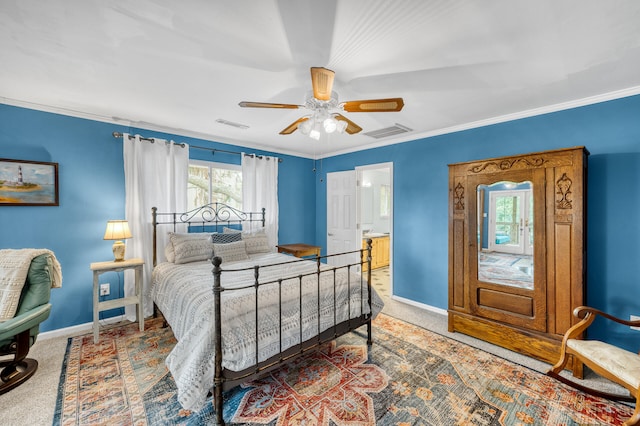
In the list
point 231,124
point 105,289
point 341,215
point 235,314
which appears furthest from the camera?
point 341,215

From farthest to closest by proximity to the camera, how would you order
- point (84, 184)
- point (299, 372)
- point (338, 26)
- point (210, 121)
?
point (210, 121)
point (84, 184)
point (299, 372)
point (338, 26)

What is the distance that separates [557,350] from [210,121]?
4.45m

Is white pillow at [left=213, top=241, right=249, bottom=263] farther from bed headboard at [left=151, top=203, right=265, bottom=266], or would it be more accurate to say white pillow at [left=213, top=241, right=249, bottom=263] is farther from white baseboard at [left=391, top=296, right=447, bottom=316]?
white baseboard at [left=391, top=296, right=447, bottom=316]

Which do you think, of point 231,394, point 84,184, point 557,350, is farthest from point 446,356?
point 84,184

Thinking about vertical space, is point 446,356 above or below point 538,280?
below

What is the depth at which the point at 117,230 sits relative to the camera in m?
3.07

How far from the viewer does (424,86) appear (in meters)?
2.46

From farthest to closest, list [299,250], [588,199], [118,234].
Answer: [299,250]
[118,234]
[588,199]

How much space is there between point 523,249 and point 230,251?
10.8 ft

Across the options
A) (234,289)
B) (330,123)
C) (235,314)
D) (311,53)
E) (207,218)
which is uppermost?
(311,53)

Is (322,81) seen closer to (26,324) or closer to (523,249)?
(523,249)

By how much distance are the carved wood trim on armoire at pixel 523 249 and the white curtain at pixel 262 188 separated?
9.36 ft

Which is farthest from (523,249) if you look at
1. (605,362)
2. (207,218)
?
(207,218)

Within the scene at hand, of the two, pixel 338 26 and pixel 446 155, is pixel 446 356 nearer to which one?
pixel 446 155
